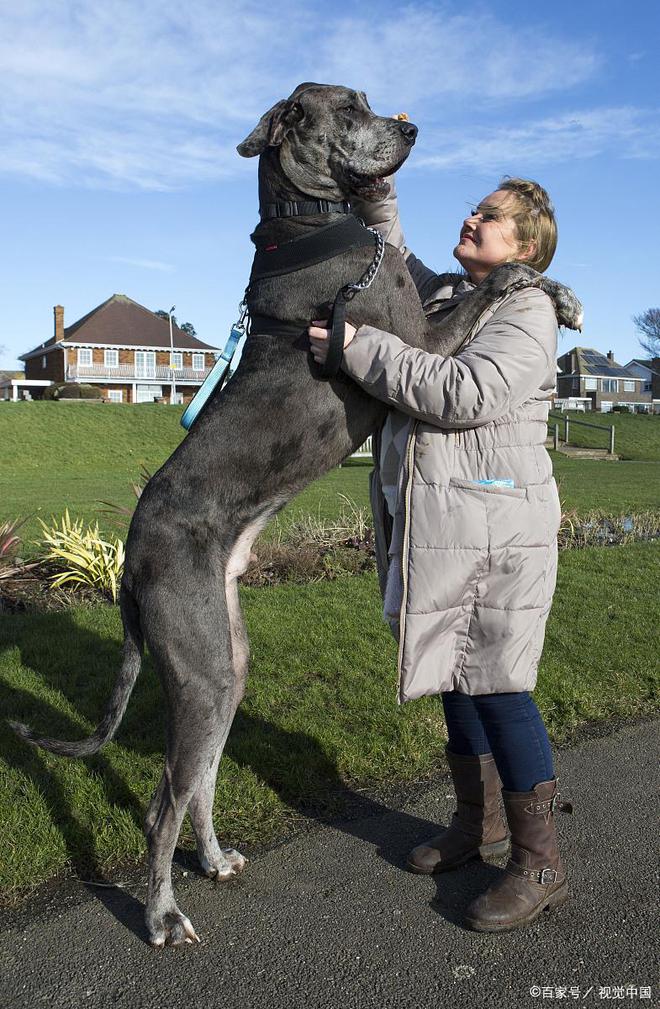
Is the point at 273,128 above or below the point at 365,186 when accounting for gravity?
above

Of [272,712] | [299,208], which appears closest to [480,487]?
[299,208]

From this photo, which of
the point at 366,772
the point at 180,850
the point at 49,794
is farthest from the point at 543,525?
the point at 49,794

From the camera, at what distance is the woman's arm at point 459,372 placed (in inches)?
111

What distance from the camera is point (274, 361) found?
118 inches

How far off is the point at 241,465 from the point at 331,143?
1376mm

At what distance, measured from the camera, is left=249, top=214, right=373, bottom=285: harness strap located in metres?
3.01

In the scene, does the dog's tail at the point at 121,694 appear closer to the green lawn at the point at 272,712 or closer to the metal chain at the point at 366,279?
the green lawn at the point at 272,712

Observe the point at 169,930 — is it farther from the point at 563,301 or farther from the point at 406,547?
the point at 563,301

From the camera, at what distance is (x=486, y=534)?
295 centimetres

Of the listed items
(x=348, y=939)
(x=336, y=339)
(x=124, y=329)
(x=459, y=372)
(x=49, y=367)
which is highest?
(x=124, y=329)

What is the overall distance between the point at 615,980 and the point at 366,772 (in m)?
1.68

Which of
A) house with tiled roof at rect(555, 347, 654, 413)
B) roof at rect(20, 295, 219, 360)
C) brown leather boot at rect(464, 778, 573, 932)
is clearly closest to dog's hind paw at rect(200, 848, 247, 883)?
brown leather boot at rect(464, 778, 573, 932)

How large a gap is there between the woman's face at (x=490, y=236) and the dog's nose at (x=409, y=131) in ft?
1.27

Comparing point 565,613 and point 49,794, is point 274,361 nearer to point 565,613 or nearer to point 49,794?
point 49,794
